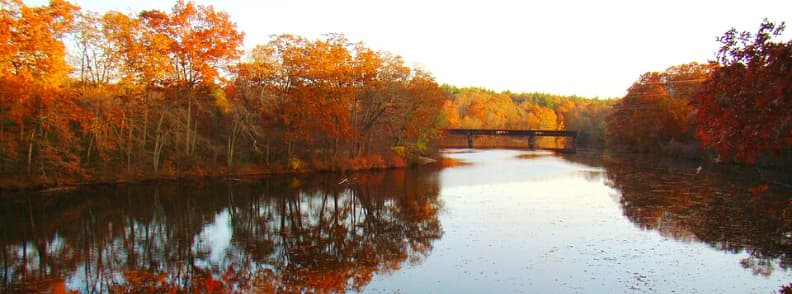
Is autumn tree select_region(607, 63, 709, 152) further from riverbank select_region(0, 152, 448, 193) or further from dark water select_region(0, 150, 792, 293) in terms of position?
dark water select_region(0, 150, 792, 293)

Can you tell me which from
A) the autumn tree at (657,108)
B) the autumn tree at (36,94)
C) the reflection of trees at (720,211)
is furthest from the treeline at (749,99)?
the autumn tree at (657,108)

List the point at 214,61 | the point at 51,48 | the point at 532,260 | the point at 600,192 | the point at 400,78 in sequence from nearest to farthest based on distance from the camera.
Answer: the point at 532,260, the point at 51,48, the point at 600,192, the point at 214,61, the point at 400,78

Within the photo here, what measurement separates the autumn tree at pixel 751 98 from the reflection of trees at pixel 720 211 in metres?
1.19

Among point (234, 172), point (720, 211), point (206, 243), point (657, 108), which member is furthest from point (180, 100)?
point (657, 108)

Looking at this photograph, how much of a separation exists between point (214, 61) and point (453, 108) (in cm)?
8202

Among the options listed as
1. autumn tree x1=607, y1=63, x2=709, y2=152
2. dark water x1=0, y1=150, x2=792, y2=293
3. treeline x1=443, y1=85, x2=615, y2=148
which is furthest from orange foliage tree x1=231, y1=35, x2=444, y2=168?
treeline x1=443, y1=85, x2=615, y2=148

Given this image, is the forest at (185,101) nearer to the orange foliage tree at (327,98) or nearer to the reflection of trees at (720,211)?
the orange foliage tree at (327,98)

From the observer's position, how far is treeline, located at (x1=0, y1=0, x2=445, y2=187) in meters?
23.8

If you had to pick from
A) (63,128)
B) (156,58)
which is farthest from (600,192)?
(63,128)

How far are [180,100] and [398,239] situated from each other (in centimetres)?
2037

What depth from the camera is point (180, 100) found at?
3038cm

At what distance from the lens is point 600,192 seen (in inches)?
1045

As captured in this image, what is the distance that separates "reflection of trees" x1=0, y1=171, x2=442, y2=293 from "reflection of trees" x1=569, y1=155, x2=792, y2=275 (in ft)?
27.0

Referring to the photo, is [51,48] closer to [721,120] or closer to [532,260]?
[532,260]
